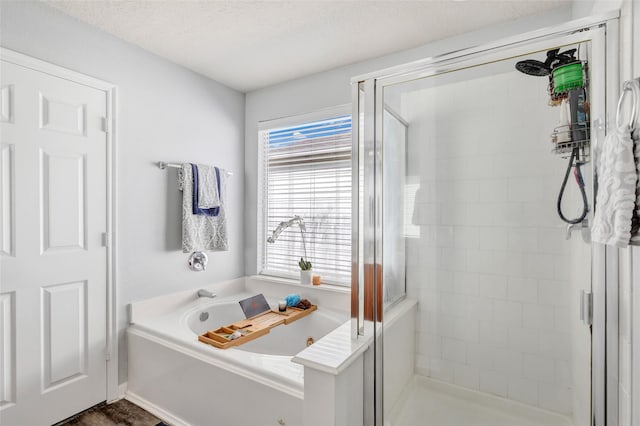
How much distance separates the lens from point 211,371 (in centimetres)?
168

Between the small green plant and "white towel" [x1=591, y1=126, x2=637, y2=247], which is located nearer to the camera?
"white towel" [x1=591, y1=126, x2=637, y2=247]

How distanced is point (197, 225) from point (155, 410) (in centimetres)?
121

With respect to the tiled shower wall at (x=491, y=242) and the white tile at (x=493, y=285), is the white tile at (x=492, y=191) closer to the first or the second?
the tiled shower wall at (x=491, y=242)

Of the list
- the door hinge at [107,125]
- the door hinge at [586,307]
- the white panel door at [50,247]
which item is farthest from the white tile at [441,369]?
the door hinge at [107,125]

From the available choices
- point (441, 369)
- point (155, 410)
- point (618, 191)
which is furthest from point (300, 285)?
point (618, 191)

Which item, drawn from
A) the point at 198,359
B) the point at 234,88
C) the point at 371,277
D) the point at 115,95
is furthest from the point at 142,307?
the point at 234,88

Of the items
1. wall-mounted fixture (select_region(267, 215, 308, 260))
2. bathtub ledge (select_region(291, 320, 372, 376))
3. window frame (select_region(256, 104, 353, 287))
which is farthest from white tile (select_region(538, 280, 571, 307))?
window frame (select_region(256, 104, 353, 287))

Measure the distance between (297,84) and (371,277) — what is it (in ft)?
6.16

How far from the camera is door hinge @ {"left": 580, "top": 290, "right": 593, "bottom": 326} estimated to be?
43.5 inches

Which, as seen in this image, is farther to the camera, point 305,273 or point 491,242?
point 305,273

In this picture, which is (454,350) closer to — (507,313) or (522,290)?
(507,313)

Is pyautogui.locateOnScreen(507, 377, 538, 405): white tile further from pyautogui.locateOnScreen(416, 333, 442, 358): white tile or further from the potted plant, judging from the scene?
the potted plant

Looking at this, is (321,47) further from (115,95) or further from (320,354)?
(320,354)

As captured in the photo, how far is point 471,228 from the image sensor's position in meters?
1.43
